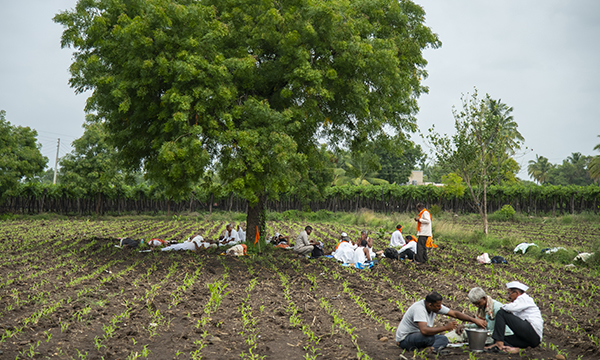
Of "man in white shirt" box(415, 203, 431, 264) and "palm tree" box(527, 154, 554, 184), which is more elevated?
"palm tree" box(527, 154, 554, 184)

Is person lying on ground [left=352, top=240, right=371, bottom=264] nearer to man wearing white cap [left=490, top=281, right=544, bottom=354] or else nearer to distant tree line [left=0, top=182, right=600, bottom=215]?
man wearing white cap [left=490, top=281, right=544, bottom=354]

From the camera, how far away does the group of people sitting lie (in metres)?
6.35

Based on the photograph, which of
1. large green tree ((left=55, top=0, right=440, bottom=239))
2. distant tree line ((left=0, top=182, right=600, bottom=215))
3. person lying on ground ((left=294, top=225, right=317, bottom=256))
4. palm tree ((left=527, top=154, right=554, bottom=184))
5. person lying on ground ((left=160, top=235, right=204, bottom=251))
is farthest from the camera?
palm tree ((left=527, top=154, right=554, bottom=184))

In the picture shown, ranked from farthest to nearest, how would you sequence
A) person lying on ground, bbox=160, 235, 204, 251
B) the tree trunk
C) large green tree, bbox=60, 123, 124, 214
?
1. large green tree, bbox=60, 123, 124, 214
2. person lying on ground, bbox=160, 235, 204, 251
3. the tree trunk

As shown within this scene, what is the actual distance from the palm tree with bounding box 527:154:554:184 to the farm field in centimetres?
7827

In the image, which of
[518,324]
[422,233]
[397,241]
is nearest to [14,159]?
[397,241]

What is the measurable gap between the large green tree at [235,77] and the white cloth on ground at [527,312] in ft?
22.4

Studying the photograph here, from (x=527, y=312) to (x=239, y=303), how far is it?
5262 millimetres

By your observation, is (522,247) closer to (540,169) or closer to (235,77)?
(235,77)

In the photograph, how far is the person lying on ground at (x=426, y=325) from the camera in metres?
6.30

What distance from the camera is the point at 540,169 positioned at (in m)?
88.5

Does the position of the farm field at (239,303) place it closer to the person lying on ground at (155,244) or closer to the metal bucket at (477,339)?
the metal bucket at (477,339)

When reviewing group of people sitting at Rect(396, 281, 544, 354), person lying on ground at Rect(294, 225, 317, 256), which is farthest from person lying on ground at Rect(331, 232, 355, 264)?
group of people sitting at Rect(396, 281, 544, 354)

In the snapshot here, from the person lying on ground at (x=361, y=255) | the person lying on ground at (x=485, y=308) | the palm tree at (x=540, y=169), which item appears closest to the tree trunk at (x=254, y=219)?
the person lying on ground at (x=361, y=255)
